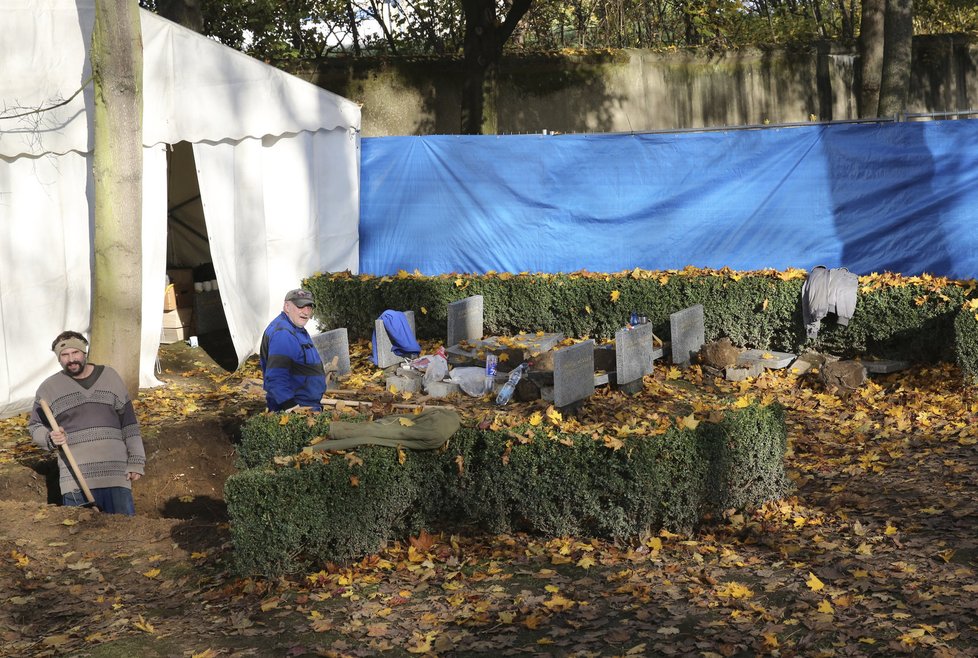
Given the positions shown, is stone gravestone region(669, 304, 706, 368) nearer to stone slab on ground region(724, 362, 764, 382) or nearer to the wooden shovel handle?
stone slab on ground region(724, 362, 764, 382)

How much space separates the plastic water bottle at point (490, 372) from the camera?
11.1 m

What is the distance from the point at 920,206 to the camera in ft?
42.8

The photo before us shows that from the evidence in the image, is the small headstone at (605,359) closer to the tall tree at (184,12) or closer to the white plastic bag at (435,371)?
the white plastic bag at (435,371)

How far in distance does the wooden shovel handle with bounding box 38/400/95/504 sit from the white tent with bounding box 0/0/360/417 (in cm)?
345

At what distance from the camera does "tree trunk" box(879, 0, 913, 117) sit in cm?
1527

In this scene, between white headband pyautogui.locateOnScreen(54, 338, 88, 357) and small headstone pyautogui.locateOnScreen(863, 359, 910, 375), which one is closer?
white headband pyautogui.locateOnScreen(54, 338, 88, 357)

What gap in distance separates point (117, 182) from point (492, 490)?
6256 mm

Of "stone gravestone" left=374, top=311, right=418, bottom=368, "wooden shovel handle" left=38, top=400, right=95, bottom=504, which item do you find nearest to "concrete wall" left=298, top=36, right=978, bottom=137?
"stone gravestone" left=374, top=311, right=418, bottom=368

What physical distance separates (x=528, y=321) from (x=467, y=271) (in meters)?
1.92

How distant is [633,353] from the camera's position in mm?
11273

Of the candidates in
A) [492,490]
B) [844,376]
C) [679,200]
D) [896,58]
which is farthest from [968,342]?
[896,58]

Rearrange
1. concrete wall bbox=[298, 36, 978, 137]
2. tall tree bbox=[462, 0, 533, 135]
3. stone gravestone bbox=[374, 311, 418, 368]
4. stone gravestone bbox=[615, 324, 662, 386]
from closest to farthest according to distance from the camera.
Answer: stone gravestone bbox=[615, 324, 662, 386]
stone gravestone bbox=[374, 311, 418, 368]
tall tree bbox=[462, 0, 533, 135]
concrete wall bbox=[298, 36, 978, 137]

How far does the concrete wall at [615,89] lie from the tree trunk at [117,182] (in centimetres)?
808

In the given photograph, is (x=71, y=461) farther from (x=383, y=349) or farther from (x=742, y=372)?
(x=742, y=372)
